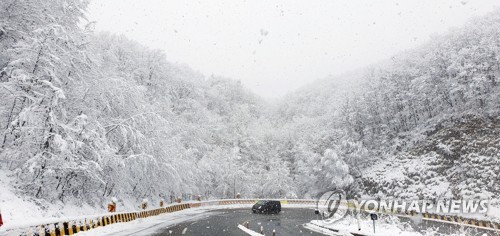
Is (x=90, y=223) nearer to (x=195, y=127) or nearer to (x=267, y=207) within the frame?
(x=267, y=207)

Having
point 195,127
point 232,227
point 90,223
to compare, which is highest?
point 195,127

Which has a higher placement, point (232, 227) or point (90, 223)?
point (90, 223)

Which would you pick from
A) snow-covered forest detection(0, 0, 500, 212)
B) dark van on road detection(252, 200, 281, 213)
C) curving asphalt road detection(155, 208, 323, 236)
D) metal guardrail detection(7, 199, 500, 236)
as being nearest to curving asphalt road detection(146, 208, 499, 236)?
curving asphalt road detection(155, 208, 323, 236)

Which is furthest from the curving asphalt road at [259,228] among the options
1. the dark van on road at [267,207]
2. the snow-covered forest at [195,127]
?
the dark van on road at [267,207]

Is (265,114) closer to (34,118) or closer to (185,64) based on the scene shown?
(185,64)

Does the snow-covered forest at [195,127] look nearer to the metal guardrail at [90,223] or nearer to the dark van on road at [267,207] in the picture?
the metal guardrail at [90,223]

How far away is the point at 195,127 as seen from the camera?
47.4 m

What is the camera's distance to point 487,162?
40.9 metres

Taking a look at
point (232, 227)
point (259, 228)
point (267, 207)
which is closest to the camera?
point (259, 228)

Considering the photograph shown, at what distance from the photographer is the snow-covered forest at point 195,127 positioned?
64.4 feet

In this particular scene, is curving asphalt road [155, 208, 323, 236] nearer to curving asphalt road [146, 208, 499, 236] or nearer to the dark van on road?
curving asphalt road [146, 208, 499, 236]

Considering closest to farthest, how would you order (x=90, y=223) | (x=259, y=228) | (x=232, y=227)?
(x=90, y=223), (x=259, y=228), (x=232, y=227)

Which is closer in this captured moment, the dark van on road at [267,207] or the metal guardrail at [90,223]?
the metal guardrail at [90,223]

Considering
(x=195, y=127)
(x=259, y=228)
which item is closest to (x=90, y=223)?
(x=259, y=228)
